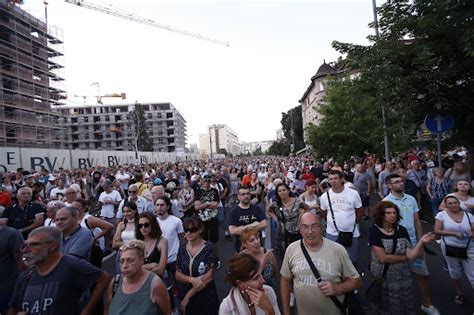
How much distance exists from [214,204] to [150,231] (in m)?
3.26

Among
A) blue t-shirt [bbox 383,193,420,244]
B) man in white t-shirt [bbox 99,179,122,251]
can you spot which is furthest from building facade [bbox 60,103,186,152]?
blue t-shirt [bbox 383,193,420,244]

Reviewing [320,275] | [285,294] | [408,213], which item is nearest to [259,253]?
[285,294]

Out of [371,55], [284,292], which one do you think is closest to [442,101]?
[371,55]

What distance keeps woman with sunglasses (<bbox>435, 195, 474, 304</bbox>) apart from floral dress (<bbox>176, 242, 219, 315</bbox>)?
118 inches

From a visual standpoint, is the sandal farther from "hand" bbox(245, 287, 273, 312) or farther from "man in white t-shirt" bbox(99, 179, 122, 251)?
"man in white t-shirt" bbox(99, 179, 122, 251)

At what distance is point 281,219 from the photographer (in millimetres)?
5148

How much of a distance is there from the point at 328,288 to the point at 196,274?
4.59ft

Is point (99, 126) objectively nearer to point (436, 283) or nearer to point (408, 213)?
point (436, 283)

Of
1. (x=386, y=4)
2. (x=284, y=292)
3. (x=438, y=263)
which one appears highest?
(x=386, y=4)

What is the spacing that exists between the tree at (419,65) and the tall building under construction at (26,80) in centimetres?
3961

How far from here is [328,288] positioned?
271 cm

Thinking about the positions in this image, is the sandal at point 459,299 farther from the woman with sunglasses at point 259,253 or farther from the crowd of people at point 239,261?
the woman with sunglasses at point 259,253

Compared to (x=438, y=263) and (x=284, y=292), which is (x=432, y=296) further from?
(x=284, y=292)

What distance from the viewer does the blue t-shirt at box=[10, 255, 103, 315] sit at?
2.67 meters
